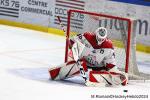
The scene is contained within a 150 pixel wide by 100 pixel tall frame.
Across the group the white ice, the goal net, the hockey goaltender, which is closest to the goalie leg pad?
the hockey goaltender

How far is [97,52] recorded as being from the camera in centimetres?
→ 833

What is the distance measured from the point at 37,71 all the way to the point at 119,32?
135 cm

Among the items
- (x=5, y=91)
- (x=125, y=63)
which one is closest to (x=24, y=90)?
(x=5, y=91)

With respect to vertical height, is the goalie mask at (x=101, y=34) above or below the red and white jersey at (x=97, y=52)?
above

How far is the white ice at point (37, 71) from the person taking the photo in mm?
7578

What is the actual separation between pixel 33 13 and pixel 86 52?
17.6ft

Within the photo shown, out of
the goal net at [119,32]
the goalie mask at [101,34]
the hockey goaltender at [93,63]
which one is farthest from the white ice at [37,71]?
the goalie mask at [101,34]

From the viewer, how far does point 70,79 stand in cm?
864

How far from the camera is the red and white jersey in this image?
27.2 feet

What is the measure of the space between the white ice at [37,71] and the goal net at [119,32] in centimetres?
31

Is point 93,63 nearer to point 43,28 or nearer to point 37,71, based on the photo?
→ point 37,71

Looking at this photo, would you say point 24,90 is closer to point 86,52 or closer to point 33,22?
point 86,52

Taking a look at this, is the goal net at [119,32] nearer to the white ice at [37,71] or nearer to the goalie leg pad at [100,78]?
the white ice at [37,71]

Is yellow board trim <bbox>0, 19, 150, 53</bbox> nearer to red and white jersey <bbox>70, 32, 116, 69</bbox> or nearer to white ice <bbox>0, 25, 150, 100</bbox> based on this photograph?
white ice <bbox>0, 25, 150, 100</bbox>
